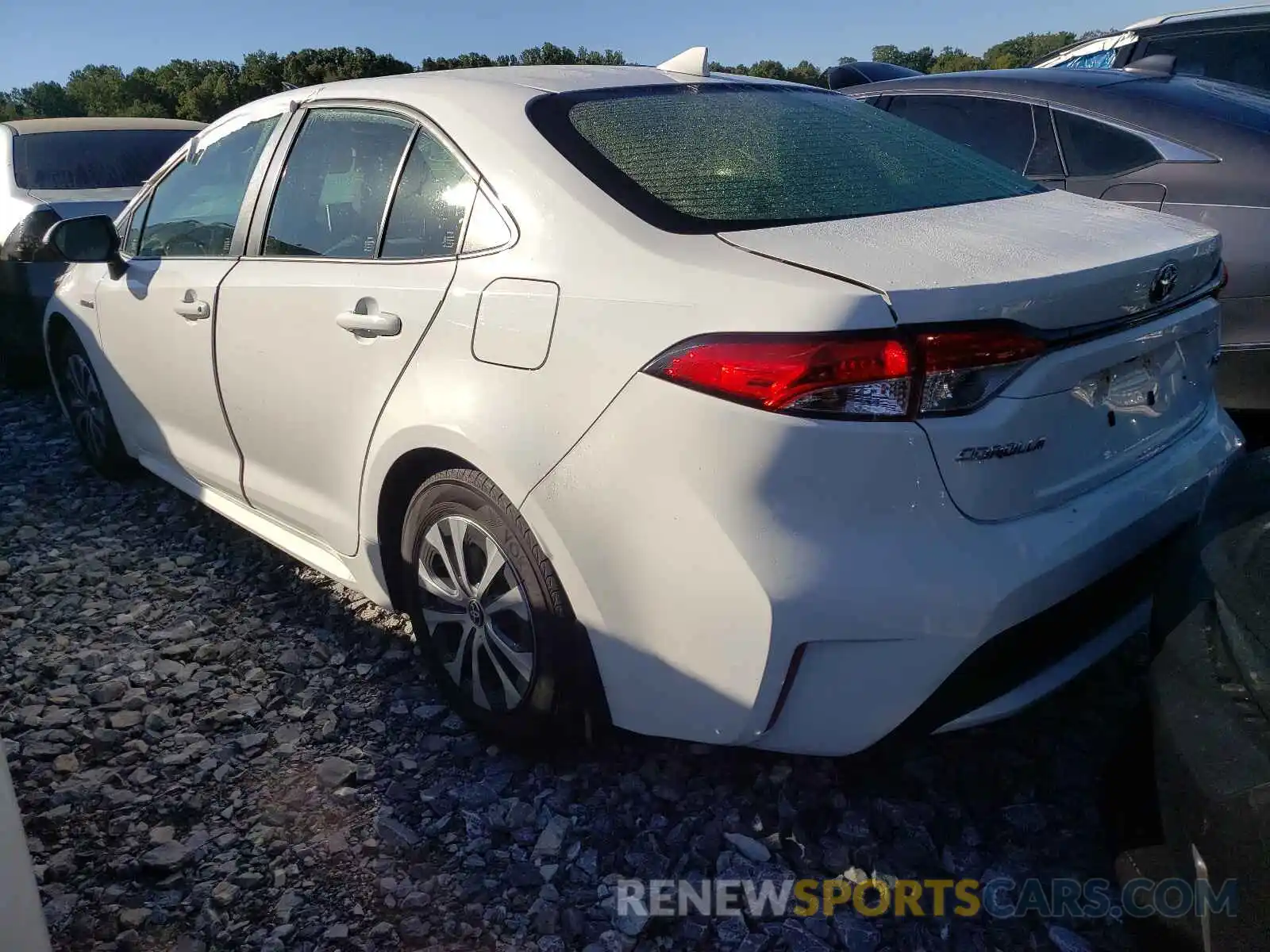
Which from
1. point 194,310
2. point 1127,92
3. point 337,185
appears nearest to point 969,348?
point 337,185

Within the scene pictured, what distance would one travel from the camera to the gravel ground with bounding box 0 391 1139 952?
81.0 inches

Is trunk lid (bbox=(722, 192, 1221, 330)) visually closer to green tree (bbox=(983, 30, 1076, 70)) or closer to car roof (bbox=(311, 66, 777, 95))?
car roof (bbox=(311, 66, 777, 95))

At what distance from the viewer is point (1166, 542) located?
7.01ft

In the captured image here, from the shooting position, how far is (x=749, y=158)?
2326 mm

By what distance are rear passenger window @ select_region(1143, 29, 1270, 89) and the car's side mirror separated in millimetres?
5649

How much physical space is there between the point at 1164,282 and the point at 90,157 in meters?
6.39

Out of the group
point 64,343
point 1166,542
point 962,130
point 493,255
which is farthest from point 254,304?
point 962,130

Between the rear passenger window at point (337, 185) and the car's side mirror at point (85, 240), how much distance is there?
103 cm

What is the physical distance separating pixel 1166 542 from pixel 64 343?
4.44 meters

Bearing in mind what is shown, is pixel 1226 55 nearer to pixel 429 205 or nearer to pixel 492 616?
pixel 429 205

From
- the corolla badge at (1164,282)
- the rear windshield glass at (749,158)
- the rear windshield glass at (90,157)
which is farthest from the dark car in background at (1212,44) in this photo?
the rear windshield glass at (90,157)

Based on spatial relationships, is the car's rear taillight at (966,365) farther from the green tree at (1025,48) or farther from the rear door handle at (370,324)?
the green tree at (1025,48)

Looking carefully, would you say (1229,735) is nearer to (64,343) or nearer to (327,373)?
(327,373)

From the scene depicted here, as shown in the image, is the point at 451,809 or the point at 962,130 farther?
the point at 962,130
